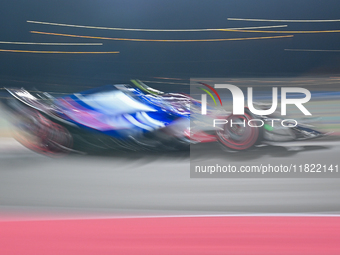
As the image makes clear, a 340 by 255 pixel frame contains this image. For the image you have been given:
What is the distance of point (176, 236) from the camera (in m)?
1.84

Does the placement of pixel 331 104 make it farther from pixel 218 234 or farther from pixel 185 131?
pixel 218 234

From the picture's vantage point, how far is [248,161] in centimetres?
214

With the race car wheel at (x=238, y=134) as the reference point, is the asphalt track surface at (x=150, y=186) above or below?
below

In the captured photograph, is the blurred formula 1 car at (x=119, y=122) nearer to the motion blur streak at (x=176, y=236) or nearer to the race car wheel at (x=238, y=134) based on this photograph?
the race car wheel at (x=238, y=134)

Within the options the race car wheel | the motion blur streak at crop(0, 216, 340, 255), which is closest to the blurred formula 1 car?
the race car wheel

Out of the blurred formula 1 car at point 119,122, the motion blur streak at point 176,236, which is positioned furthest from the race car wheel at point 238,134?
the motion blur streak at point 176,236

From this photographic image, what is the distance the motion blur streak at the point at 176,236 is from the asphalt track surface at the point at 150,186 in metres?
0.09

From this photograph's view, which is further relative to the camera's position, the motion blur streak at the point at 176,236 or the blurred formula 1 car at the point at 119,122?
the blurred formula 1 car at the point at 119,122

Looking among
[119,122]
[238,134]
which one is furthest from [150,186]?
[238,134]

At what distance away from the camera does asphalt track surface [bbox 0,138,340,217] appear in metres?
2.09

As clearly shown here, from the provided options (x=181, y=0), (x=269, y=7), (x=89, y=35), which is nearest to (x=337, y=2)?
(x=269, y=7)

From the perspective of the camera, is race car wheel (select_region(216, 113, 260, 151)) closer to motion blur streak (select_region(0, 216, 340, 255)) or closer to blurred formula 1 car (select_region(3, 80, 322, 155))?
blurred formula 1 car (select_region(3, 80, 322, 155))

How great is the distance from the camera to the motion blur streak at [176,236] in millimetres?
1725

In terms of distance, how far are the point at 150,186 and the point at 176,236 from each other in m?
0.44
